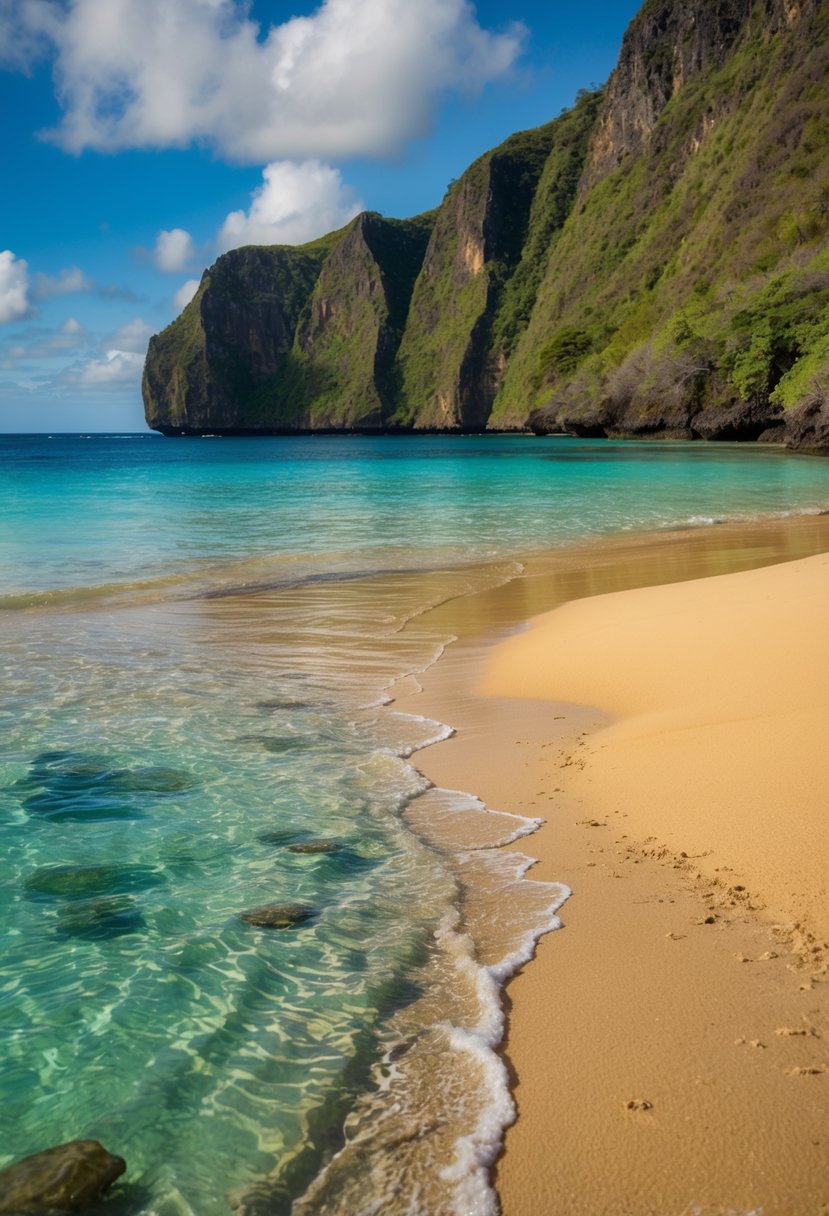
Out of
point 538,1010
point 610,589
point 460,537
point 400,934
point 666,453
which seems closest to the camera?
point 538,1010

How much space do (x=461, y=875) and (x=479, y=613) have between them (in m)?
7.15

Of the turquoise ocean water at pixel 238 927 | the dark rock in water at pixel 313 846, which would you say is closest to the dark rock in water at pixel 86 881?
the turquoise ocean water at pixel 238 927

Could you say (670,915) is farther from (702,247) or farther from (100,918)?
Result: (702,247)

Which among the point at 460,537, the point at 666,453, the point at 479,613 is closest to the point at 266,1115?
the point at 479,613

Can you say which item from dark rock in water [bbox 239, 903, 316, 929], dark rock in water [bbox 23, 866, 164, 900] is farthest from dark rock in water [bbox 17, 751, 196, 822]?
dark rock in water [bbox 239, 903, 316, 929]

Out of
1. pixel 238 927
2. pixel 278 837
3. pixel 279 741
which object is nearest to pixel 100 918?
pixel 238 927

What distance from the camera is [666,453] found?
156 feet

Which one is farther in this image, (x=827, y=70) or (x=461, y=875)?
(x=827, y=70)

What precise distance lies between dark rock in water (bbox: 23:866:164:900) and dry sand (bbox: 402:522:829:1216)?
66.4 inches

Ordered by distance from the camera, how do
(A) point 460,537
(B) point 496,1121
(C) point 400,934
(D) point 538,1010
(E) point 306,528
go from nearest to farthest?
(B) point 496,1121, (D) point 538,1010, (C) point 400,934, (A) point 460,537, (E) point 306,528

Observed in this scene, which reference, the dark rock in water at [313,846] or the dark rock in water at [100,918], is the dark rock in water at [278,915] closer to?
the dark rock in water at [100,918]

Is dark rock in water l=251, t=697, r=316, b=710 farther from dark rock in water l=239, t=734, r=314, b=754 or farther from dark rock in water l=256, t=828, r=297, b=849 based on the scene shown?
dark rock in water l=256, t=828, r=297, b=849

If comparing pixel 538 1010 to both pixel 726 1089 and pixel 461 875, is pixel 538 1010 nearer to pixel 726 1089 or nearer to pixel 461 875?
pixel 726 1089

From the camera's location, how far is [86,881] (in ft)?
13.0
